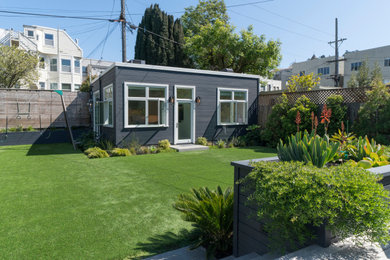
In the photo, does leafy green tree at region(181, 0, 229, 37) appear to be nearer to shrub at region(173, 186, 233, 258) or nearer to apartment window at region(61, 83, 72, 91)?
apartment window at region(61, 83, 72, 91)

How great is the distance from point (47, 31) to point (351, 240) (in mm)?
29360

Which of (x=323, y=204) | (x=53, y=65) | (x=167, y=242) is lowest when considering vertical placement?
(x=167, y=242)

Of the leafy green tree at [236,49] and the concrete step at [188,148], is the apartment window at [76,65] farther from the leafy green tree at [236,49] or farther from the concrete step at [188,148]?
the concrete step at [188,148]

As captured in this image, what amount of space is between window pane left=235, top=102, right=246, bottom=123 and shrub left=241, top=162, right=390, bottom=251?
9394 millimetres

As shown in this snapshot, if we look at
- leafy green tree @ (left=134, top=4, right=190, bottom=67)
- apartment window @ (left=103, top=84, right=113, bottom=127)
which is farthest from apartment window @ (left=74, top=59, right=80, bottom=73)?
apartment window @ (left=103, top=84, right=113, bottom=127)

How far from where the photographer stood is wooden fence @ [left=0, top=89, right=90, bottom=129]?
11047 mm

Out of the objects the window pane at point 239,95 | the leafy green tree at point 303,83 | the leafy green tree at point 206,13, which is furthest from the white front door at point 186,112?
the leafy green tree at point 206,13

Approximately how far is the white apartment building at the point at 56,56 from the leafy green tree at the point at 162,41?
7926 millimetres

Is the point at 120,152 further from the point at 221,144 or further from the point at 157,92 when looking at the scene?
the point at 221,144

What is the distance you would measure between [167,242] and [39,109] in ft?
37.0

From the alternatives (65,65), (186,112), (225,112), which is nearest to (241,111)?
(225,112)

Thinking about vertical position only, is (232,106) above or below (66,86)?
below

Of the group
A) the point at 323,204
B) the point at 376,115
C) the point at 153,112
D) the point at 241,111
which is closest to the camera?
the point at 323,204

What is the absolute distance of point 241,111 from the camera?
37.3ft
